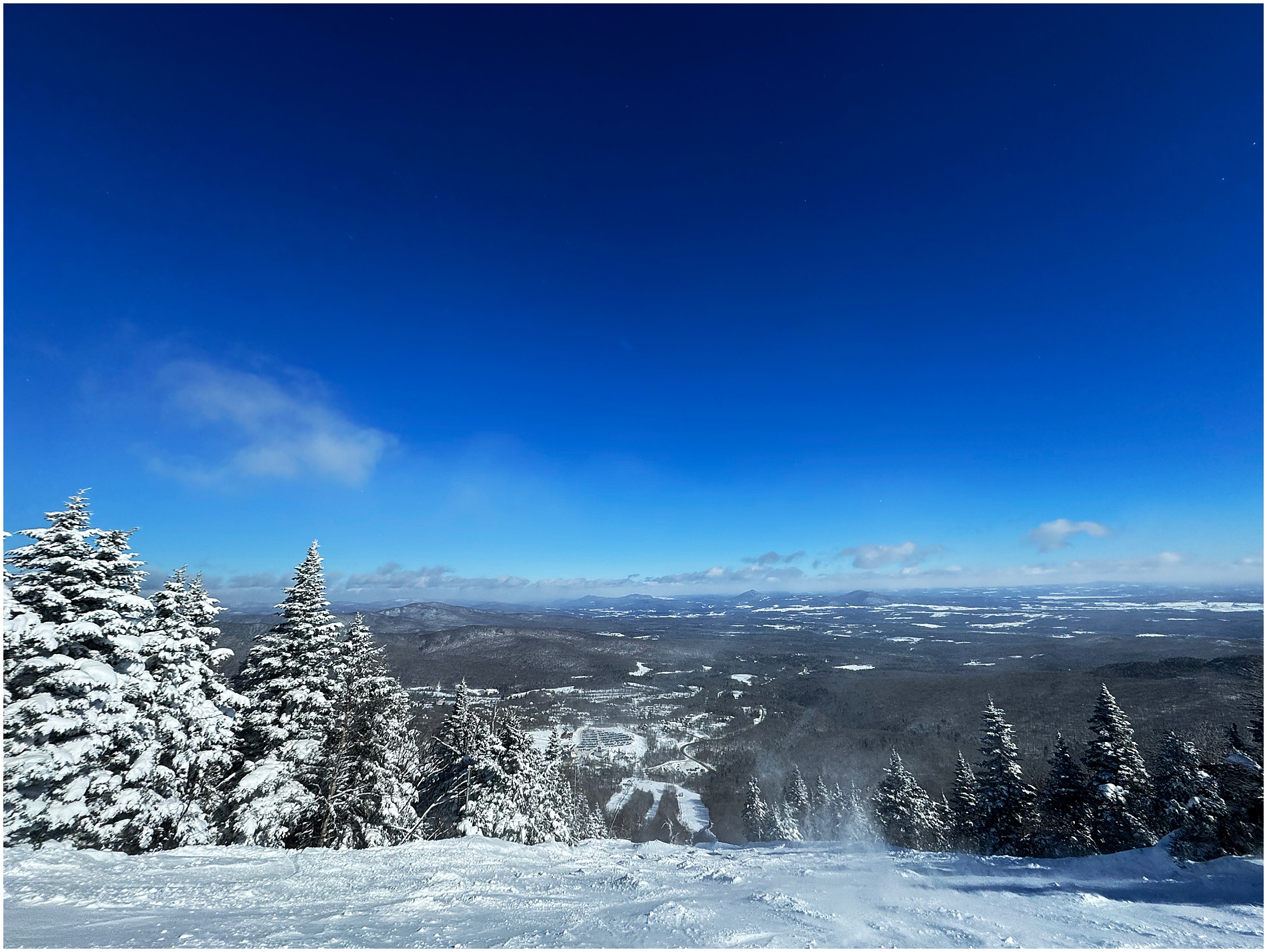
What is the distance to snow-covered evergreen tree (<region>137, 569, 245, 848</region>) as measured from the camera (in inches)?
555

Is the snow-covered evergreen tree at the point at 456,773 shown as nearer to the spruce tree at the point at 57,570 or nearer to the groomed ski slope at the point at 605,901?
the groomed ski slope at the point at 605,901

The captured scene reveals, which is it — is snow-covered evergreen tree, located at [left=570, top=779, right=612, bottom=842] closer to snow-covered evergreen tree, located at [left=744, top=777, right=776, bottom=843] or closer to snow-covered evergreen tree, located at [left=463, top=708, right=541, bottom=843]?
snow-covered evergreen tree, located at [left=463, top=708, right=541, bottom=843]

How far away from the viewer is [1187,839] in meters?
12.4

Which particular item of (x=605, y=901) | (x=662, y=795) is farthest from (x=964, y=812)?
(x=662, y=795)

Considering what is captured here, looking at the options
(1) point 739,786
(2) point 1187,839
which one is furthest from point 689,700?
(2) point 1187,839

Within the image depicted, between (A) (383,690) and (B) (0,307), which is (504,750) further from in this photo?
(B) (0,307)

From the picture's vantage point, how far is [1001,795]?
26.4 m

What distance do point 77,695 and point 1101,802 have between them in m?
37.4

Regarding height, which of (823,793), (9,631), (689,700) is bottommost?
(689,700)

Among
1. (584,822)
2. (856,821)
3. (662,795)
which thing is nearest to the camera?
(584,822)

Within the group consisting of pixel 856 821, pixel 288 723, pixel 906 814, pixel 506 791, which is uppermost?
pixel 288 723

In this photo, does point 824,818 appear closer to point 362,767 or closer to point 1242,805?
point 1242,805

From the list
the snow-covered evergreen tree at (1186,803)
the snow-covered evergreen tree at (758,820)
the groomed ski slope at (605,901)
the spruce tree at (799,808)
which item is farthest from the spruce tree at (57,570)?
the snow-covered evergreen tree at (758,820)

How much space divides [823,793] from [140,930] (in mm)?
65066
